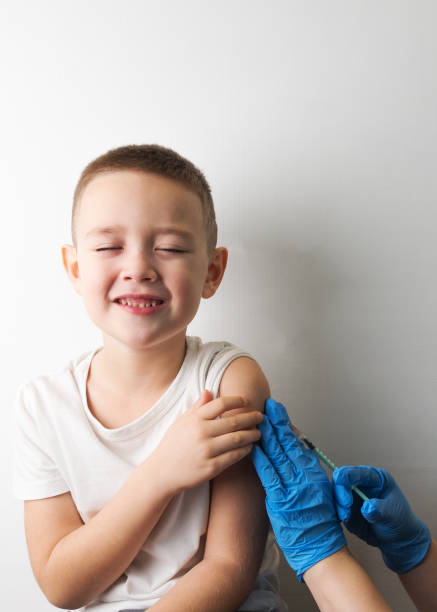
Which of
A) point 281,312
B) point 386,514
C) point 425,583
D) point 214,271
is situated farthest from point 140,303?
point 425,583

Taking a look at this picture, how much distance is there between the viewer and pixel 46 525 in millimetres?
988

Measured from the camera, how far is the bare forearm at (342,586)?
842 mm

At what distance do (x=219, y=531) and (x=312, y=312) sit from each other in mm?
545

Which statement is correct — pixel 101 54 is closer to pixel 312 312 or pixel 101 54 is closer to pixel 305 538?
pixel 312 312

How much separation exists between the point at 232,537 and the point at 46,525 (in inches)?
13.9

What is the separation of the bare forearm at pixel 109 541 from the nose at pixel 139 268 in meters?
0.33

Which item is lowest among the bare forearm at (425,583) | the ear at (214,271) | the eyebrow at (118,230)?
the bare forearm at (425,583)

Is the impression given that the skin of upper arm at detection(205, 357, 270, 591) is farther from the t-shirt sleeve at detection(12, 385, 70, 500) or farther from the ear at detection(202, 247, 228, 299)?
the t-shirt sleeve at detection(12, 385, 70, 500)

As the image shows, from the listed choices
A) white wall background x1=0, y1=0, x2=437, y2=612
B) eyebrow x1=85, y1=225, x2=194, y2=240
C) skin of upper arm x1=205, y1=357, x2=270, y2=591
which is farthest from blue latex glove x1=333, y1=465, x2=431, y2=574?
eyebrow x1=85, y1=225, x2=194, y2=240

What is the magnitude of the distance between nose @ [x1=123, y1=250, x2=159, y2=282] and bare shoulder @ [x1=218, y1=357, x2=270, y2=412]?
24 cm

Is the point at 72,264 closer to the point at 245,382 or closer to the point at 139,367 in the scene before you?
the point at 139,367

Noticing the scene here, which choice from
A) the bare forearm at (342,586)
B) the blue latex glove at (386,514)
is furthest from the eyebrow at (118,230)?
the bare forearm at (342,586)

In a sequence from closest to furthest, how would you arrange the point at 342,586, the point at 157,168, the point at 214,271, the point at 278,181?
the point at 342,586 < the point at 157,168 < the point at 214,271 < the point at 278,181

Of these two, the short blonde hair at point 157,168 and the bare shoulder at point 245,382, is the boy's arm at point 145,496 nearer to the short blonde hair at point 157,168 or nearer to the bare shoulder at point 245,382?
the bare shoulder at point 245,382
